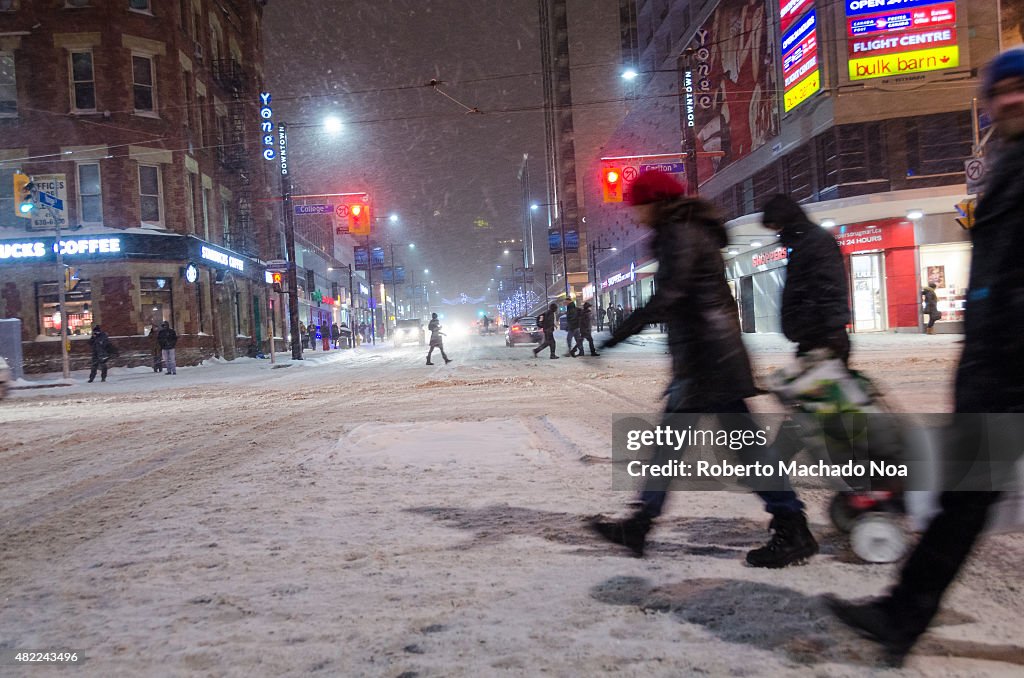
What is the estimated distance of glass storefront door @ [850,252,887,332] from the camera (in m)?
27.3

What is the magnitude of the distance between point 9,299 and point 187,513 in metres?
28.0

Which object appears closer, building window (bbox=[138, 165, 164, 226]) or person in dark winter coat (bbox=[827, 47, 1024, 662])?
person in dark winter coat (bbox=[827, 47, 1024, 662])

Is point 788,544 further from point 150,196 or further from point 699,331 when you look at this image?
point 150,196

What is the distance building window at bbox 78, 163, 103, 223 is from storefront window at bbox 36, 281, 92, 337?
263cm

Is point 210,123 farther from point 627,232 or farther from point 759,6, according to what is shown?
point 627,232

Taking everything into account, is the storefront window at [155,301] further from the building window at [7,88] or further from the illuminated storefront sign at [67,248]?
the building window at [7,88]

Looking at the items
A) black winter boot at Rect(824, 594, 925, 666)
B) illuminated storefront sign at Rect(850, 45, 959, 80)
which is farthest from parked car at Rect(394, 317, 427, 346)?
black winter boot at Rect(824, 594, 925, 666)

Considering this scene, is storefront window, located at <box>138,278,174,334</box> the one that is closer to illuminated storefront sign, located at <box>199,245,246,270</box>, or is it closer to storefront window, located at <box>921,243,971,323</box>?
illuminated storefront sign, located at <box>199,245,246,270</box>

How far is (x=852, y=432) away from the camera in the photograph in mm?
3129

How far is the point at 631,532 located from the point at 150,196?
29666 millimetres

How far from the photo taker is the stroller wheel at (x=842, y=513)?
10.4ft

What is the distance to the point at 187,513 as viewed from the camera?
4.54 m

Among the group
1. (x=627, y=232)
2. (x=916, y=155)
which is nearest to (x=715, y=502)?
(x=916, y=155)

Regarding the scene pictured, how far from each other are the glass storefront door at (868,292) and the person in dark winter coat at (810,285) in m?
26.6
